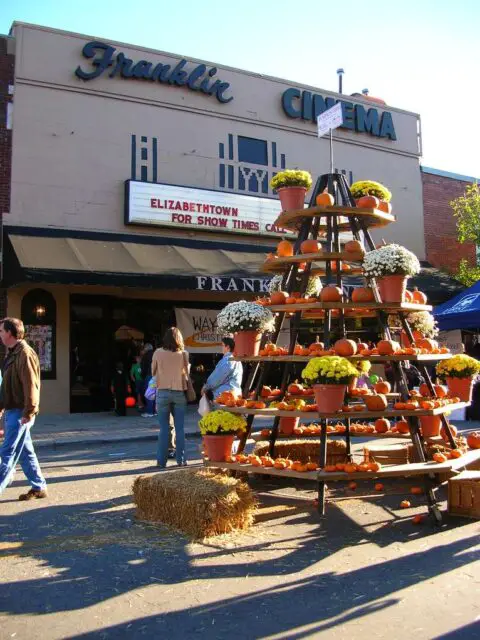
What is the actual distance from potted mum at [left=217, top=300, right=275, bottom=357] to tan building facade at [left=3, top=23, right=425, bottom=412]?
7280 mm

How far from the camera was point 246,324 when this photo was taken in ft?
22.7

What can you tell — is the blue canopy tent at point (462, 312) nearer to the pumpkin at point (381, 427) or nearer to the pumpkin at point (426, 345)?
the pumpkin at point (426, 345)

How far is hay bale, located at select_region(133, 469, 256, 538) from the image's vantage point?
17.9ft

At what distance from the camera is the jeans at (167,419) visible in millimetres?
8734

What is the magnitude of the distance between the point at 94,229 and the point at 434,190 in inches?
512

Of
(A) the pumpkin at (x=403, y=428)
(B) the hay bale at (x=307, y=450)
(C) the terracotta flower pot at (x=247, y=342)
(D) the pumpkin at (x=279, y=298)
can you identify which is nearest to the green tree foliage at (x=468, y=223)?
(B) the hay bale at (x=307, y=450)

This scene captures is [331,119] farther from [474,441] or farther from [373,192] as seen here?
[474,441]

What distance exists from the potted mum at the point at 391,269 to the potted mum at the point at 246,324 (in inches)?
49.5

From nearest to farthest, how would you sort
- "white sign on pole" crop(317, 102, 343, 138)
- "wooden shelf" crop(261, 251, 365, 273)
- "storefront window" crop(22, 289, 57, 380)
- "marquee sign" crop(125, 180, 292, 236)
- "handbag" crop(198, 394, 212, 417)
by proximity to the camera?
1. "wooden shelf" crop(261, 251, 365, 273)
2. "white sign on pole" crop(317, 102, 343, 138)
3. "handbag" crop(198, 394, 212, 417)
4. "storefront window" crop(22, 289, 57, 380)
5. "marquee sign" crop(125, 180, 292, 236)

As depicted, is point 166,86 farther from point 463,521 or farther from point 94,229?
point 463,521

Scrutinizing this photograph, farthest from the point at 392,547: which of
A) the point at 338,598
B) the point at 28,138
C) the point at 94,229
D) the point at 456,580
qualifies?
the point at 28,138

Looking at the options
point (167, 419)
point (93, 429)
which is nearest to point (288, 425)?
point (167, 419)

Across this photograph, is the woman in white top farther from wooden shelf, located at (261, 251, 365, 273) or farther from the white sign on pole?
the white sign on pole

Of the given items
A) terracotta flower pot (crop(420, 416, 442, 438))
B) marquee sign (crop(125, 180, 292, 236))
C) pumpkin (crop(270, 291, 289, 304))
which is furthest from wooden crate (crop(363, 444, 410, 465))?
marquee sign (crop(125, 180, 292, 236))
